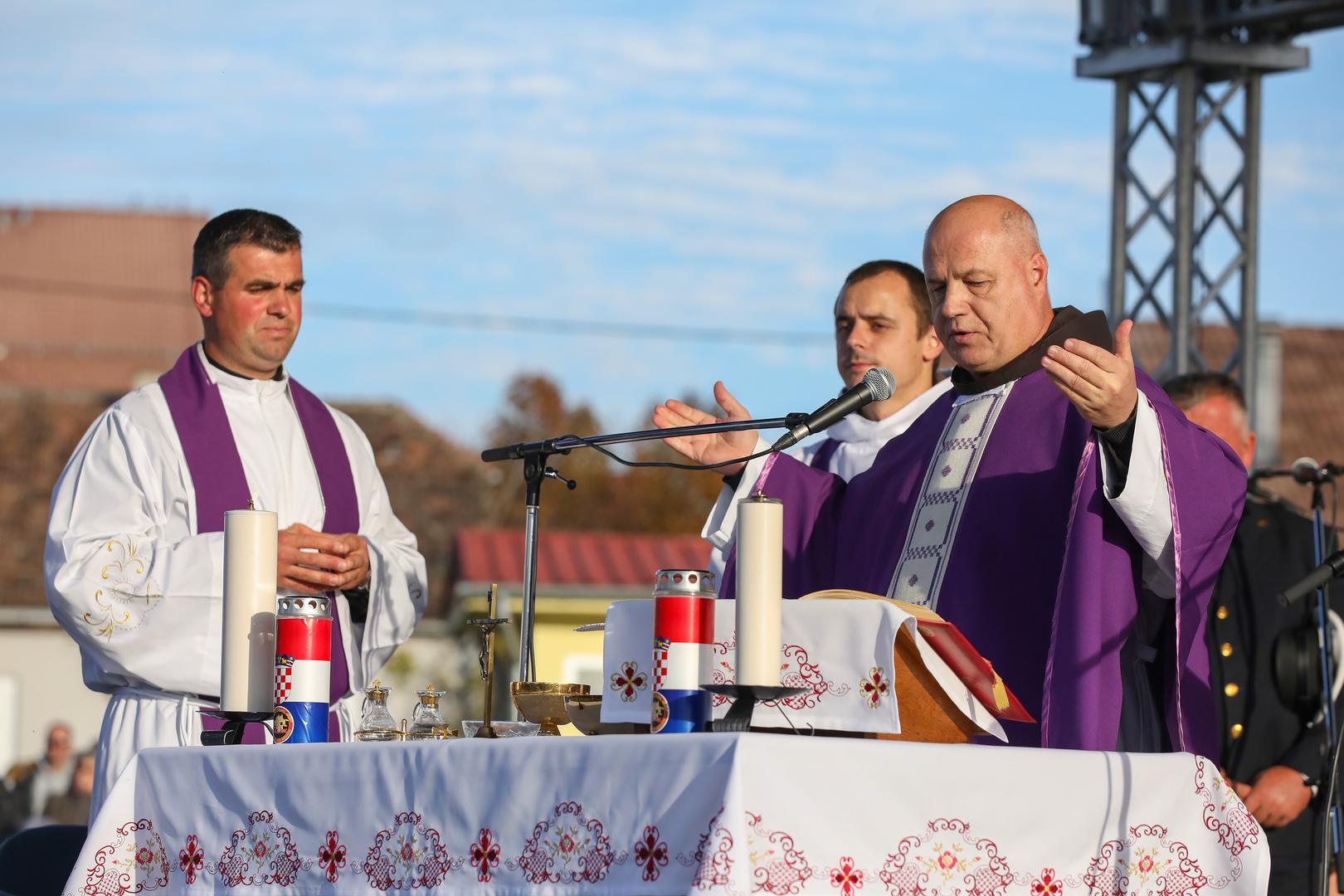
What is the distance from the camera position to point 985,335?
4.42 meters

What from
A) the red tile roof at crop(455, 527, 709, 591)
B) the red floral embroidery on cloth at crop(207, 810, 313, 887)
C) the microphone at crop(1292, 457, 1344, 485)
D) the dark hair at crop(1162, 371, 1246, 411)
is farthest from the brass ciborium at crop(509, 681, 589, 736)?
the red tile roof at crop(455, 527, 709, 591)

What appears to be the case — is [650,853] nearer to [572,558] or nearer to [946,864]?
[946,864]

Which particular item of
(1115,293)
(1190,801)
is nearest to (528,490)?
(1190,801)

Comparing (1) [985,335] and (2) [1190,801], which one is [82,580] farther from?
(2) [1190,801]

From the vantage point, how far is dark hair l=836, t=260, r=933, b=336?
5.86 meters

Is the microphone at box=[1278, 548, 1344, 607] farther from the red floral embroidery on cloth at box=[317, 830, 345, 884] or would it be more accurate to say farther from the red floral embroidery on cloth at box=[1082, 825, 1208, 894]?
the red floral embroidery on cloth at box=[317, 830, 345, 884]

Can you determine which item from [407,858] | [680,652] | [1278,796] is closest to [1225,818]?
[680,652]

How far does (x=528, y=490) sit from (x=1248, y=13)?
Answer: 575 cm

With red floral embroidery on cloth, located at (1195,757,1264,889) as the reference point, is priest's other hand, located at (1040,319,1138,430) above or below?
above

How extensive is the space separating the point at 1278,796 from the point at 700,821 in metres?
3.25

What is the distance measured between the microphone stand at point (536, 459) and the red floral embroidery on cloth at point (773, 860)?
88cm

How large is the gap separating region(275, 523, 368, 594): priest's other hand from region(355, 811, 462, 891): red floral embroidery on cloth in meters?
1.69

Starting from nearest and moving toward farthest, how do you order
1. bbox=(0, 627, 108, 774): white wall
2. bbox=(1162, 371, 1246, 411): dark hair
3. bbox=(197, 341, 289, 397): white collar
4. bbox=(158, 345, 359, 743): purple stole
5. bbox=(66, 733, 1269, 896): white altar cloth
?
1. bbox=(66, 733, 1269, 896): white altar cloth
2. bbox=(158, 345, 359, 743): purple stole
3. bbox=(197, 341, 289, 397): white collar
4. bbox=(1162, 371, 1246, 411): dark hair
5. bbox=(0, 627, 108, 774): white wall

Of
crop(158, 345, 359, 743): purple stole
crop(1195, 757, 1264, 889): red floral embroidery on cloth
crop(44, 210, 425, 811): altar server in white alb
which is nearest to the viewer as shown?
crop(1195, 757, 1264, 889): red floral embroidery on cloth
